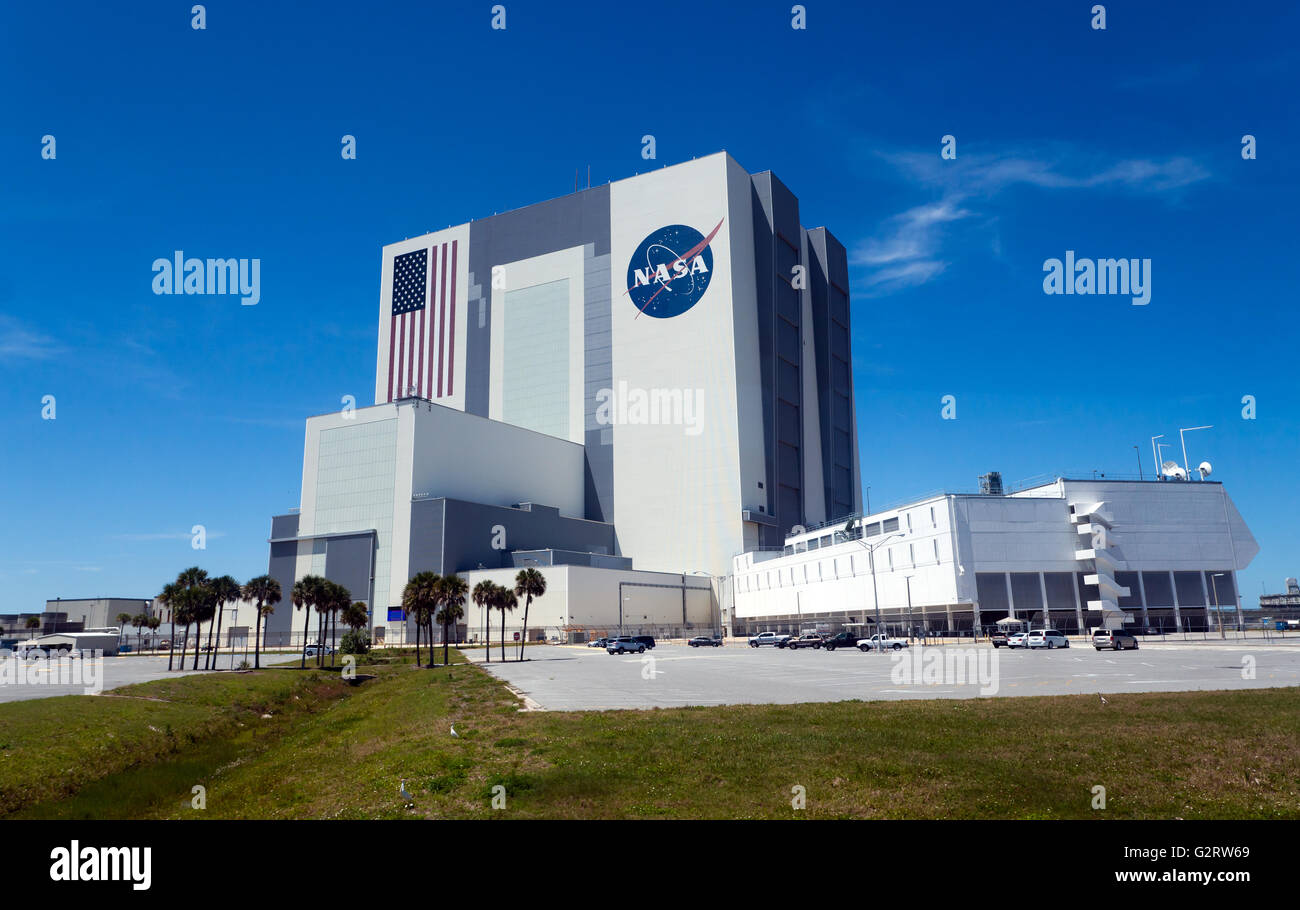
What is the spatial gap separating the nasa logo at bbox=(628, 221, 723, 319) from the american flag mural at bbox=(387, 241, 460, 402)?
121ft

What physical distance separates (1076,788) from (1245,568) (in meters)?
101

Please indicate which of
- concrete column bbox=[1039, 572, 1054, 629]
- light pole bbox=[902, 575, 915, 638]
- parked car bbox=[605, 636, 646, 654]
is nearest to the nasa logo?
light pole bbox=[902, 575, 915, 638]

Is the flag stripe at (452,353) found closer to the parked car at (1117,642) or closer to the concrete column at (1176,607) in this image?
the concrete column at (1176,607)

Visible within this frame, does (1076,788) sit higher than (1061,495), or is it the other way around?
(1061,495)

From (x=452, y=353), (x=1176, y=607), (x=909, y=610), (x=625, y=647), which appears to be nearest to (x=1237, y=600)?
(x=1176, y=607)

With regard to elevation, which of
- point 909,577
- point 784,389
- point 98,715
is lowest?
point 98,715

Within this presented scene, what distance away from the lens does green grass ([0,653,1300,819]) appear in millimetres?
11477

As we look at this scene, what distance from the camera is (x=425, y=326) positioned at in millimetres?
143625

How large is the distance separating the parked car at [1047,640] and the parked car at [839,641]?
58.4ft

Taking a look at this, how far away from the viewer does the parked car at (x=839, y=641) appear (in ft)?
249

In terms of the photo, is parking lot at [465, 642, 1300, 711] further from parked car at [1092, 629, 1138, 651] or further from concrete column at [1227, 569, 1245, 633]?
concrete column at [1227, 569, 1245, 633]
